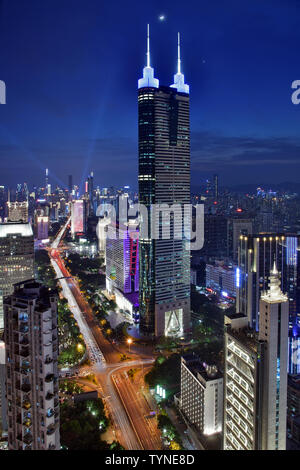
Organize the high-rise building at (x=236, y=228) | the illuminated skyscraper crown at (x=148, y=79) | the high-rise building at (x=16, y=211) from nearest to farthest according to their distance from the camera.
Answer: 1. the illuminated skyscraper crown at (x=148, y=79)
2. the high-rise building at (x=236, y=228)
3. the high-rise building at (x=16, y=211)

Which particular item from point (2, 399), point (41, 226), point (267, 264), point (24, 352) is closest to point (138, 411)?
point (2, 399)

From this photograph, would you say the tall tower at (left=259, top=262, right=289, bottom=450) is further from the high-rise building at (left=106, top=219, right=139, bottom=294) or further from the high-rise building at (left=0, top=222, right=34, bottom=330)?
the high-rise building at (left=106, top=219, right=139, bottom=294)

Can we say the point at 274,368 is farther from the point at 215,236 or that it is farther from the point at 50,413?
the point at 215,236

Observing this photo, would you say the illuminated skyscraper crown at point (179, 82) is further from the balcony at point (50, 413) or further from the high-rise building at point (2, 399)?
the balcony at point (50, 413)

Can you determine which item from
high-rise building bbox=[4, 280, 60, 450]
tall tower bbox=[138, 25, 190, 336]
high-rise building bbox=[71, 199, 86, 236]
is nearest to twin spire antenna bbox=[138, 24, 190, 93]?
tall tower bbox=[138, 25, 190, 336]

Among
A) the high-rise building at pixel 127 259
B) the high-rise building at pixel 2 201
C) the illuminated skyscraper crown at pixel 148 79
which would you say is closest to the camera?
the illuminated skyscraper crown at pixel 148 79

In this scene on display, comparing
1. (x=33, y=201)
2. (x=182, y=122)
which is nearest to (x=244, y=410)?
(x=182, y=122)

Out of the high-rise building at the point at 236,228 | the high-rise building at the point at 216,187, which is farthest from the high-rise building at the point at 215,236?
the high-rise building at the point at 216,187
